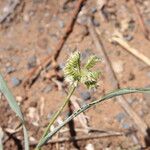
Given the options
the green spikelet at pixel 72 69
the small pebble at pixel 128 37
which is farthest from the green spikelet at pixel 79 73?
the small pebble at pixel 128 37

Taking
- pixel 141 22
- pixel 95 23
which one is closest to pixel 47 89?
pixel 95 23

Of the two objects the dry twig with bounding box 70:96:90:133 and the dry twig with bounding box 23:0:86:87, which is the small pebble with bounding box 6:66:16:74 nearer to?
the dry twig with bounding box 23:0:86:87

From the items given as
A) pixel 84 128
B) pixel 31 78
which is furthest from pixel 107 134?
pixel 31 78

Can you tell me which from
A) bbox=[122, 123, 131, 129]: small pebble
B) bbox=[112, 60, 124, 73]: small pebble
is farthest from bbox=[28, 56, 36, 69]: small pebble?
bbox=[122, 123, 131, 129]: small pebble

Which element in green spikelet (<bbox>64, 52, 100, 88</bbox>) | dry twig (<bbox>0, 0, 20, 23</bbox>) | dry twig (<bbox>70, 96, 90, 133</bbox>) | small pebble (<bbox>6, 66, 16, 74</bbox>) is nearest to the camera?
green spikelet (<bbox>64, 52, 100, 88</bbox>)

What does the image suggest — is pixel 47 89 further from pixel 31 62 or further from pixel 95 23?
pixel 95 23

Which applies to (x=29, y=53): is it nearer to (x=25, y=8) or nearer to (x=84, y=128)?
(x=25, y=8)

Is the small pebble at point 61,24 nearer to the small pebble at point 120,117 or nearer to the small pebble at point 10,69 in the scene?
the small pebble at point 10,69
